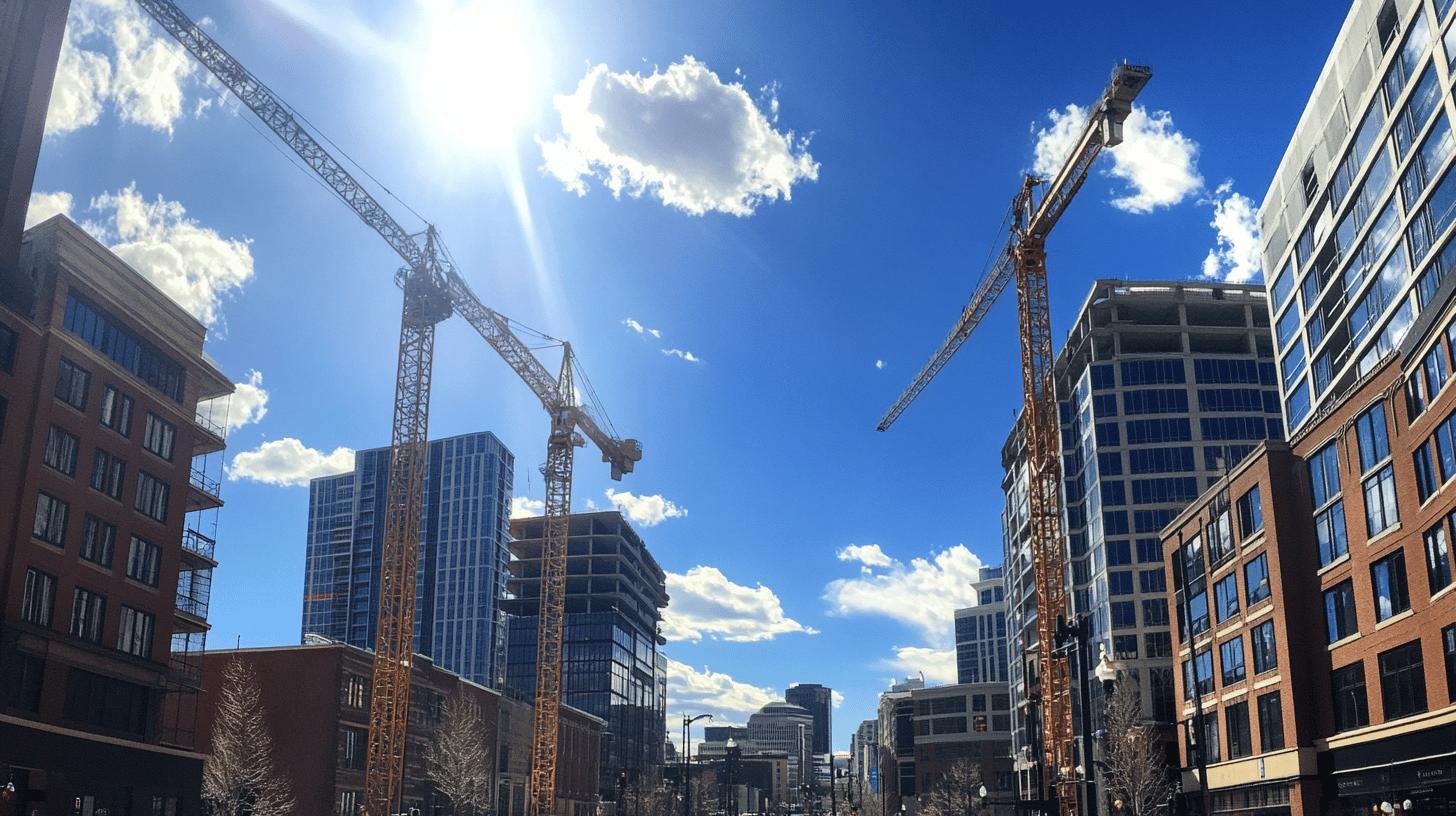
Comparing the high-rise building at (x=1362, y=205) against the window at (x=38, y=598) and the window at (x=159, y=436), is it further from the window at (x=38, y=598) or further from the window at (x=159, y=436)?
the window at (x=159, y=436)

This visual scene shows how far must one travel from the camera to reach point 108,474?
5544cm

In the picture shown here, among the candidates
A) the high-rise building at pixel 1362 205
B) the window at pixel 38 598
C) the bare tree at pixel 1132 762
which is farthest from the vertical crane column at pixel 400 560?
the high-rise building at pixel 1362 205

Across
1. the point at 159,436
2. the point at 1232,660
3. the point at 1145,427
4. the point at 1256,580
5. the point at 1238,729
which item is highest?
the point at 1145,427

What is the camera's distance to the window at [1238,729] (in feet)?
181

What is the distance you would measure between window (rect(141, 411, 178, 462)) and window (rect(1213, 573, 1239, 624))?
52906mm

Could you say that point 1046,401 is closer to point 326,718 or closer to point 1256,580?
point 1256,580

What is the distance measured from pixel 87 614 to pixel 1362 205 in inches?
2504

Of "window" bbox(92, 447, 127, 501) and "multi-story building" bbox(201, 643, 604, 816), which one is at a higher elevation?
"window" bbox(92, 447, 127, 501)

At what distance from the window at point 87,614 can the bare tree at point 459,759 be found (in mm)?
34159

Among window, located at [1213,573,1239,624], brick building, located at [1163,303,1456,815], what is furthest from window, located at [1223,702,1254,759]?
window, located at [1213,573,1239,624]

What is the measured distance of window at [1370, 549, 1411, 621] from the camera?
4169 cm

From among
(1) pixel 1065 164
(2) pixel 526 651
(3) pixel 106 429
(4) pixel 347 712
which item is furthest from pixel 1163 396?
(2) pixel 526 651

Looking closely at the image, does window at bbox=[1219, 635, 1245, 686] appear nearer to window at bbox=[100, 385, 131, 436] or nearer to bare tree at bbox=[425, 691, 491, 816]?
bare tree at bbox=[425, 691, 491, 816]

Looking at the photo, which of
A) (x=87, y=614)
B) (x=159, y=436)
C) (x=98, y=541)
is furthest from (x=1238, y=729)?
(x=159, y=436)
